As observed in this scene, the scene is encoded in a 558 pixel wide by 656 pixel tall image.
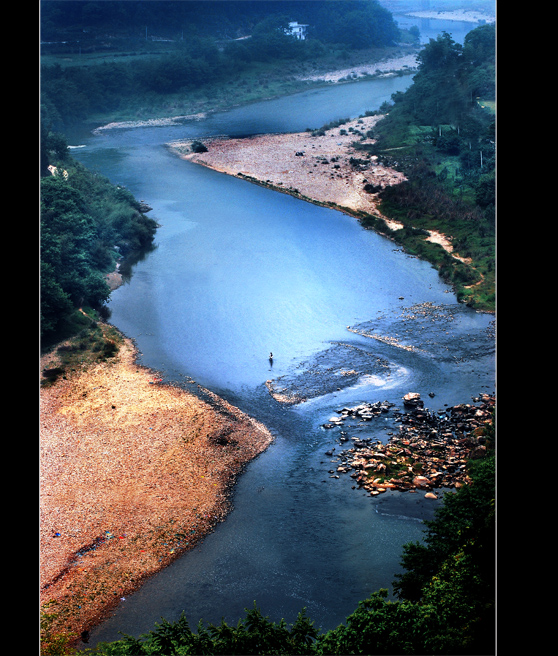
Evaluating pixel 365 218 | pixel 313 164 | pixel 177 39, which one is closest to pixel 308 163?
pixel 313 164

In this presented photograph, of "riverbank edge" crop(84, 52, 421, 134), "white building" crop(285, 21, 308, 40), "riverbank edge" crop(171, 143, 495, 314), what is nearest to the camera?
"riverbank edge" crop(171, 143, 495, 314)

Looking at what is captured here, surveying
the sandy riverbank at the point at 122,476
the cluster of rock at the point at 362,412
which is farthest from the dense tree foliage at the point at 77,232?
the cluster of rock at the point at 362,412

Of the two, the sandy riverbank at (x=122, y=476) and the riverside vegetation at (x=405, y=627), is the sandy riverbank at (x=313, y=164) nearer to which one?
the sandy riverbank at (x=122, y=476)

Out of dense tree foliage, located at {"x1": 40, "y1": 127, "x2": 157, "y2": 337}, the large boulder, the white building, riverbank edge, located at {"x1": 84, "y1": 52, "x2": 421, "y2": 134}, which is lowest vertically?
the large boulder

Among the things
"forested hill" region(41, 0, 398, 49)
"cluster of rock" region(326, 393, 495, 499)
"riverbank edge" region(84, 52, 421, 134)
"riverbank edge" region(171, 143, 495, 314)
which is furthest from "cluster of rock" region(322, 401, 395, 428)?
"riverbank edge" region(84, 52, 421, 134)

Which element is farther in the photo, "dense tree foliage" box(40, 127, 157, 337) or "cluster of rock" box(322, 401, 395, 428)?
"dense tree foliage" box(40, 127, 157, 337)

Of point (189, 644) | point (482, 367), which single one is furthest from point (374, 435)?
point (189, 644)

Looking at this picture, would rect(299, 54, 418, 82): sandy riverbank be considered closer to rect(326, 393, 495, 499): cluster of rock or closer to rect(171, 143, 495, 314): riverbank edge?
rect(171, 143, 495, 314): riverbank edge

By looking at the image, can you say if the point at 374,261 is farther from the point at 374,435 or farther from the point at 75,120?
the point at 75,120
